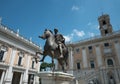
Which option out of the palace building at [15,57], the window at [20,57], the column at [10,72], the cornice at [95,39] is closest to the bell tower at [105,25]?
the cornice at [95,39]

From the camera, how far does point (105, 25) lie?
31.9m

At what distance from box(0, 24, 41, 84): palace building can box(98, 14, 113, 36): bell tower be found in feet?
69.6

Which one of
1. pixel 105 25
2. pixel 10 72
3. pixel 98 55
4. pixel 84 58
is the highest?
pixel 105 25

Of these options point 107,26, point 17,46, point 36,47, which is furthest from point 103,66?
point 17,46

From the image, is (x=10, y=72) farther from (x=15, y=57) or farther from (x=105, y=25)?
(x=105, y=25)

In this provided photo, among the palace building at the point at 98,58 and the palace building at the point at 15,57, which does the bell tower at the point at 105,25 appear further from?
the palace building at the point at 15,57

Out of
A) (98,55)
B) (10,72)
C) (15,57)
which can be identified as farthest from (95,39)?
(10,72)

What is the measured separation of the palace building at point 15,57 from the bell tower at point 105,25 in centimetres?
2123

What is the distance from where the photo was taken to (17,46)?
68.3 ft

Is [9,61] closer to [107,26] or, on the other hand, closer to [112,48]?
[112,48]

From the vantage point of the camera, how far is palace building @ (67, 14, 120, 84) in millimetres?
22766

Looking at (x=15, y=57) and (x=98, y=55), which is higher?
(x=98, y=55)

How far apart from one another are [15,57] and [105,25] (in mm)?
27525

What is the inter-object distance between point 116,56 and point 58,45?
2406 cm
